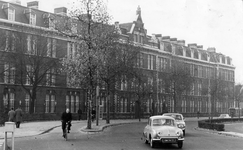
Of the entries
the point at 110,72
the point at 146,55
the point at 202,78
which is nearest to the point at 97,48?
the point at 110,72

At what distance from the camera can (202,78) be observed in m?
99.8

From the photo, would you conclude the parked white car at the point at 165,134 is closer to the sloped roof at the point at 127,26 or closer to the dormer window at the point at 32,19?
the dormer window at the point at 32,19

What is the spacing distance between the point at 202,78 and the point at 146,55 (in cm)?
Result: 2184

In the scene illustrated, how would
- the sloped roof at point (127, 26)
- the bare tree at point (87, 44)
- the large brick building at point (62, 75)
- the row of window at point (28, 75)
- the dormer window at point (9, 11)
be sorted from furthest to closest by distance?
the sloped roof at point (127, 26) → the dormer window at point (9, 11) → the large brick building at point (62, 75) → the row of window at point (28, 75) → the bare tree at point (87, 44)

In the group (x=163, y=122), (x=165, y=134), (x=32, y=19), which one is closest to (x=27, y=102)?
(x=32, y=19)

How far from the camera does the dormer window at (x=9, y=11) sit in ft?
187

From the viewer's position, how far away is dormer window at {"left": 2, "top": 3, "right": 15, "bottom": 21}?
2247 inches

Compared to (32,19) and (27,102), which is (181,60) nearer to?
(32,19)

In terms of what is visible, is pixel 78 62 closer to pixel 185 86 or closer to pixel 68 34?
pixel 68 34

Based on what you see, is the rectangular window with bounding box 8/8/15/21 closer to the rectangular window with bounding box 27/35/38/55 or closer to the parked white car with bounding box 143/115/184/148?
the rectangular window with bounding box 27/35/38/55

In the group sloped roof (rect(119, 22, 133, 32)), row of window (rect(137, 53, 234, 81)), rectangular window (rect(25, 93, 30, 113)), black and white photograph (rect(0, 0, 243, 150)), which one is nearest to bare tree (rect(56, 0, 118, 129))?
black and white photograph (rect(0, 0, 243, 150))

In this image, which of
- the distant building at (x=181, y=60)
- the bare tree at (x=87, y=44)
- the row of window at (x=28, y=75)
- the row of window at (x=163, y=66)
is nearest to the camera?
the bare tree at (x=87, y=44)

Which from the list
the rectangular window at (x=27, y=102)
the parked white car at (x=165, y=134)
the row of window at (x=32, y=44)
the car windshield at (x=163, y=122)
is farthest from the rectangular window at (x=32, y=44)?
the parked white car at (x=165, y=134)

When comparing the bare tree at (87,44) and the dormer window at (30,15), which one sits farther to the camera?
the dormer window at (30,15)
